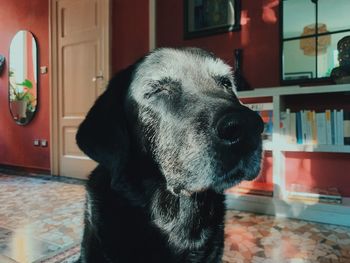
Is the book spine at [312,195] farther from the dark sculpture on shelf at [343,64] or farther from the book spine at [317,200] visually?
the dark sculpture on shelf at [343,64]

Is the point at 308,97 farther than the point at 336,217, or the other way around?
the point at 308,97

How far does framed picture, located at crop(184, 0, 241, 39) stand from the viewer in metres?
2.83

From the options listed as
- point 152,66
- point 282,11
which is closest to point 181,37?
point 282,11

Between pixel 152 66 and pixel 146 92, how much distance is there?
10 centimetres

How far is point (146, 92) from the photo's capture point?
972mm

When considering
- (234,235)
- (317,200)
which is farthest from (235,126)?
(317,200)

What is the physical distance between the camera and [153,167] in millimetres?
973

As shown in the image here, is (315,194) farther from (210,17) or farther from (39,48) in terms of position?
(39,48)

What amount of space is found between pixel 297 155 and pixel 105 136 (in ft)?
6.79

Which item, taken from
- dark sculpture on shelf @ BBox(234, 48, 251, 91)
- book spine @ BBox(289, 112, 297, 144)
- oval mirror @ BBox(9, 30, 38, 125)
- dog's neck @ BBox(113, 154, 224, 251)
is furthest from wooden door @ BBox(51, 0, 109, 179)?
dog's neck @ BBox(113, 154, 224, 251)

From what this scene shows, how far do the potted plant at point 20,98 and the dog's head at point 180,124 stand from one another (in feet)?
12.8

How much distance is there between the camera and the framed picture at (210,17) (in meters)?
2.83

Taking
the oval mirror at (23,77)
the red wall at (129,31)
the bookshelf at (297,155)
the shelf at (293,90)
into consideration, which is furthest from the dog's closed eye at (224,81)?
the oval mirror at (23,77)

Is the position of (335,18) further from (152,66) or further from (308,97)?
(152,66)
